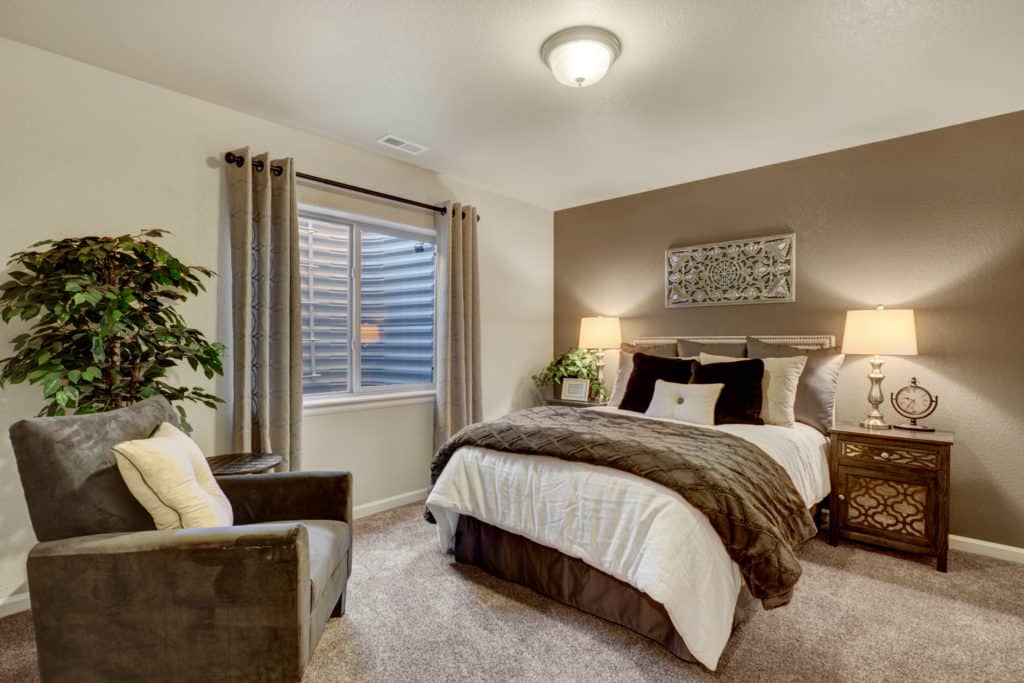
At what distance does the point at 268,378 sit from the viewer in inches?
113

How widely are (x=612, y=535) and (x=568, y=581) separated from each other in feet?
1.34

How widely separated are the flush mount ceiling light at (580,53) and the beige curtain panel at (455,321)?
1714 mm

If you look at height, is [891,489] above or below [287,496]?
below

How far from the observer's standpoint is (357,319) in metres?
3.62

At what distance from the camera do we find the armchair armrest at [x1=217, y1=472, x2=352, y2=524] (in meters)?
2.05

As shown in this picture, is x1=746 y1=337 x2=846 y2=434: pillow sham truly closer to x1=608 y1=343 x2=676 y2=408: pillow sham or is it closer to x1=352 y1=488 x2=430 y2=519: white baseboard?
x1=608 y1=343 x2=676 y2=408: pillow sham

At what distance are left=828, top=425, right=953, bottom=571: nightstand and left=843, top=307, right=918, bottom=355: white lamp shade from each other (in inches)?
18.2

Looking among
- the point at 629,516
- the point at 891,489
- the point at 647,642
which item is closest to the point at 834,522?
the point at 891,489

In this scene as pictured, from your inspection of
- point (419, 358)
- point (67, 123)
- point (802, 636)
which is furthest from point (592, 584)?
point (67, 123)

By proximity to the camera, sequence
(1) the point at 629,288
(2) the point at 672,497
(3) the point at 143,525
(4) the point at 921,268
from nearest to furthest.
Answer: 1. (3) the point at 143,525
2. (2) the point at 672,497
3. (4) the point at 921,268
4. (1) the point at 629,288

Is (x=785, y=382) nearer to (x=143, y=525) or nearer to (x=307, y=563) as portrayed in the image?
(x=307, y=563)

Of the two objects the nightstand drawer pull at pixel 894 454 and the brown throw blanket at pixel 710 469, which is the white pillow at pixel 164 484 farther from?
the nightstand drawer pull at pixel 894 454

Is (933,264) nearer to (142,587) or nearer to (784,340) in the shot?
(784,340)

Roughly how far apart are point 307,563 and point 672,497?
1.27m
